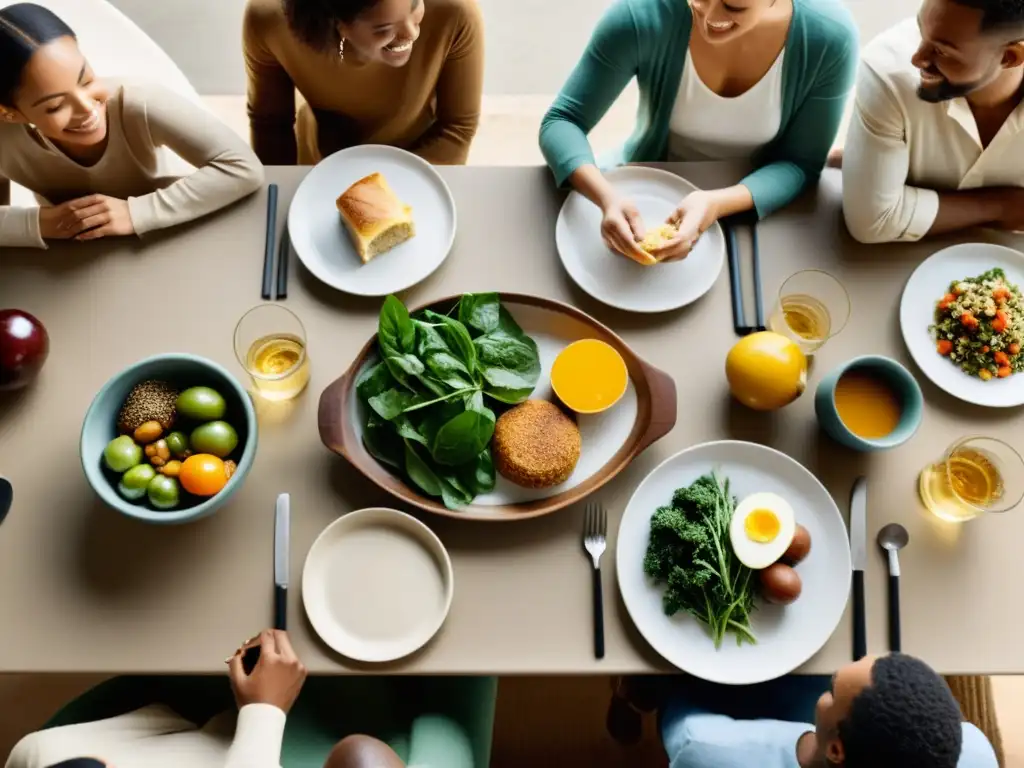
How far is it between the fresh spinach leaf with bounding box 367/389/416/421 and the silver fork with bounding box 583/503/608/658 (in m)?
0.32

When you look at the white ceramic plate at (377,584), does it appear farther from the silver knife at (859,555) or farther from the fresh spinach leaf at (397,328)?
the silver knife at (859,555)

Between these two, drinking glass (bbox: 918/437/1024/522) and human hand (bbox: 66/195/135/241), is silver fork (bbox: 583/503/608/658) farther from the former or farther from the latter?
human hand (bbox: 66/195/135/241)

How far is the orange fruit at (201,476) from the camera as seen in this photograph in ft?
3.60

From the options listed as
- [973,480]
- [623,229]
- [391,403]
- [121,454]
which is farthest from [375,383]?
[973,480]

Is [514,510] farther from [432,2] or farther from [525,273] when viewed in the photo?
[432,2]

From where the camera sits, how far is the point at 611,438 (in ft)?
4.07

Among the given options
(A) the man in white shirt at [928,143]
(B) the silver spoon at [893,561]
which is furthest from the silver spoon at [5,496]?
(A) the man in white shirt at [928,143]

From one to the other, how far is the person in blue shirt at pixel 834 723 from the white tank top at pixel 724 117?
0.97m

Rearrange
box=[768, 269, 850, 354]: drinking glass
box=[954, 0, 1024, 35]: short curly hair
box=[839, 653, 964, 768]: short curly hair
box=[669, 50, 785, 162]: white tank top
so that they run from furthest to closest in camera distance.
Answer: box=[669, 50, 785, 162]: white tank top < box=[768, 269, 850, 354]: drinking glass < box=[954, 0, 1024, 35]: short curly hair < box=[839, 653, 964, 768]: short curly hair

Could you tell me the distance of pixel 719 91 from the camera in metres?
1.49

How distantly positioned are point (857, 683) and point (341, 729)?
0.85 m

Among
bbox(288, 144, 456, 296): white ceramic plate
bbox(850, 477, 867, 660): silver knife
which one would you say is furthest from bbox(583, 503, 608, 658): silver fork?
bbox(288, 144, 456, 296): white ceramic plate

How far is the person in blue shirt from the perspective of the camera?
3.09ft

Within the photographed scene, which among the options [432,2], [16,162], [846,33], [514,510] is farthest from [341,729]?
[846,33]
